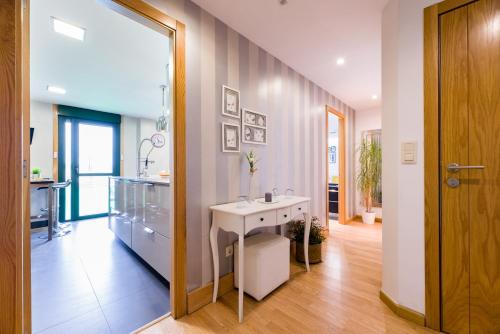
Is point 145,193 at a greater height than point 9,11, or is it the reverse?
point 9,11

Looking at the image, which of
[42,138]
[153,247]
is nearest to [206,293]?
[153,247]

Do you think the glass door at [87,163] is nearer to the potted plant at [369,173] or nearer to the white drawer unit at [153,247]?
the white drawer unit at [153,247]

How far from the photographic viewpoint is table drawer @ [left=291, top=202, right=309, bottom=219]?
6.31ft

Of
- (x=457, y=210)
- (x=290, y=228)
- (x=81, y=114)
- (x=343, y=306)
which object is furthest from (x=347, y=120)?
(x=81, y=114)

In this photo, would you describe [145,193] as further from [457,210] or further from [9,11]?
[457,210]

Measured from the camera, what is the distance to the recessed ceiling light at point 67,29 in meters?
1.80

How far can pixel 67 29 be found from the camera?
1.88 meters

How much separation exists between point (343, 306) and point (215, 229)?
1172 mm

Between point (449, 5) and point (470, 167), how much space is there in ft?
3.41

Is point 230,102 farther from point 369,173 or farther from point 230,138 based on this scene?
point 369,173

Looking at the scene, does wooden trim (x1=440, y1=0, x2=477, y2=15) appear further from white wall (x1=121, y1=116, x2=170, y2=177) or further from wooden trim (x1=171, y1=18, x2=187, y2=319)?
white wall (x1=121, y1=116, x2=170, y2=177)

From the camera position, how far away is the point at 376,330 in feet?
4.39

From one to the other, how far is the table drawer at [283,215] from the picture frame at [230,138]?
695 millimetres

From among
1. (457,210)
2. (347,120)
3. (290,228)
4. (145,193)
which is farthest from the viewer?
(347,120)
